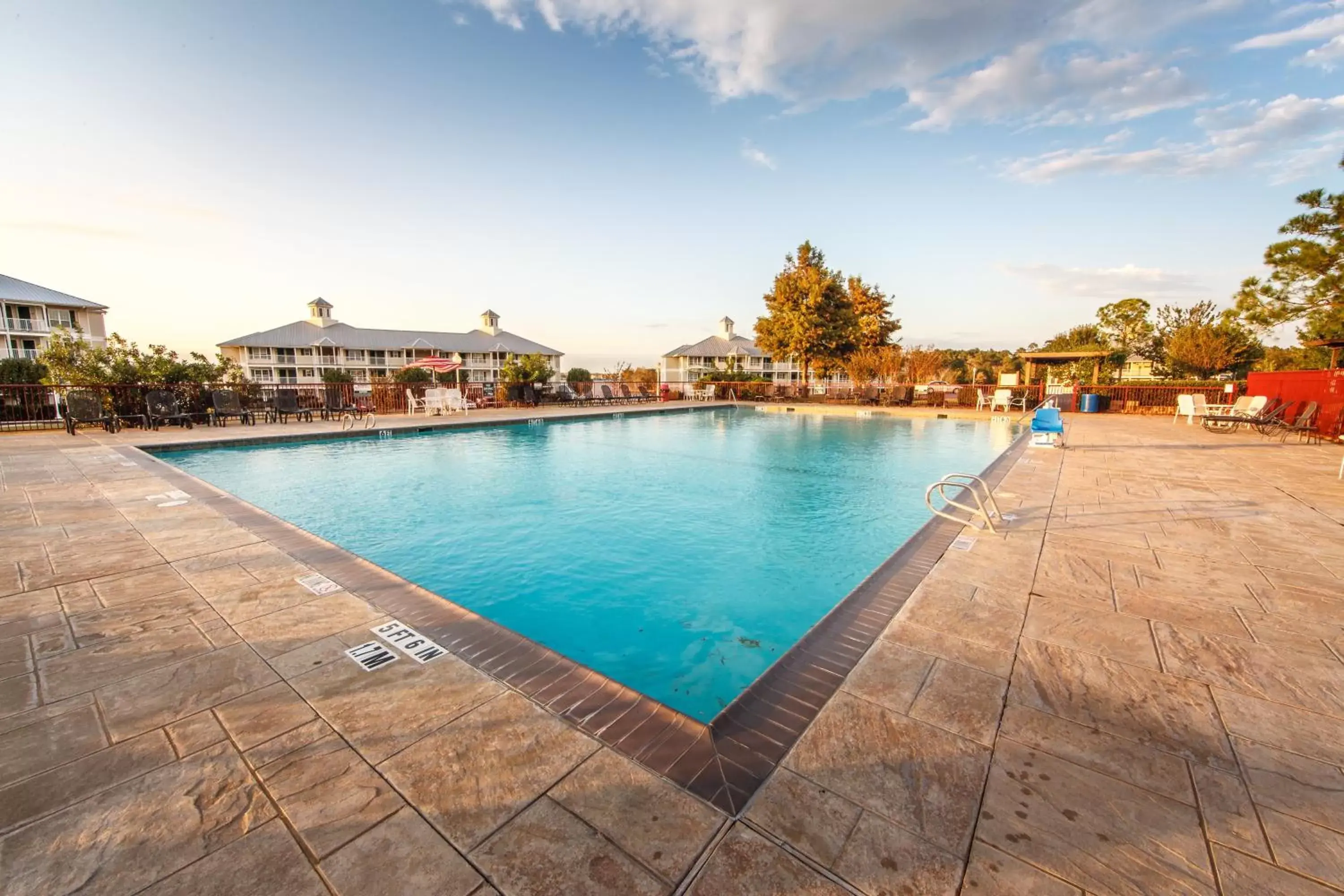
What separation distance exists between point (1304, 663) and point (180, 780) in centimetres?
450

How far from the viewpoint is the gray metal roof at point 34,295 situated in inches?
1225

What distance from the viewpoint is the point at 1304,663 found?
87.9 inches

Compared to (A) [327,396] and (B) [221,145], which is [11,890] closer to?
(B) [221,145]

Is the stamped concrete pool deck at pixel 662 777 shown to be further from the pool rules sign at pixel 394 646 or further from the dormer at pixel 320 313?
the dormer at pixel 320 313

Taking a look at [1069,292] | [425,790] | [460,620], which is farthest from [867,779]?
[1069,292]

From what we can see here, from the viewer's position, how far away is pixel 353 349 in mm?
43969

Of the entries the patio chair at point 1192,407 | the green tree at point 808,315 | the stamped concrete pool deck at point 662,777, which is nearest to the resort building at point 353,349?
the green tree at point 808,315

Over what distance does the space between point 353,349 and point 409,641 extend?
50.8 metres

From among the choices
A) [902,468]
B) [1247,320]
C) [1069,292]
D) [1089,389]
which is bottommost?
[902,468]

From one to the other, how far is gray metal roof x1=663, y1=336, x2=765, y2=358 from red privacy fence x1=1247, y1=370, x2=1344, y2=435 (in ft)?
139

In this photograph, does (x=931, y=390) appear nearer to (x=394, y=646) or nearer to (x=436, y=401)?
(x=436, y=401)

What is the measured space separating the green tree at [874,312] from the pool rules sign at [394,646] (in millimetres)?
30547

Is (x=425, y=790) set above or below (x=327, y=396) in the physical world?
below

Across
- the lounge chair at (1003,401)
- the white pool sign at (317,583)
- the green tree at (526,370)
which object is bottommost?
the white pool sign at (317,583)
